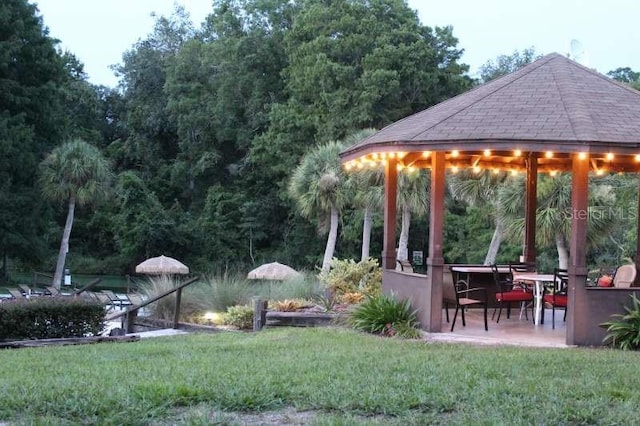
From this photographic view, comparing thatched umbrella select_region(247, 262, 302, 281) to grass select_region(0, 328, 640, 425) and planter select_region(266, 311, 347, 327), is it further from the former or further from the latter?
grass select_region(0, 328, 640, 425)

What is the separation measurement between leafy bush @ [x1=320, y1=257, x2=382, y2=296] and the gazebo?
2.24 meters

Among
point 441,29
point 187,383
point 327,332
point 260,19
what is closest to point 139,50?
point 260,19

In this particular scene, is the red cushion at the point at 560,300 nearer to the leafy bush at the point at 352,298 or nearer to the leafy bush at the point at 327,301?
the leafy bush at the point at 352,298

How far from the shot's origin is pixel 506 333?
10.7 metres

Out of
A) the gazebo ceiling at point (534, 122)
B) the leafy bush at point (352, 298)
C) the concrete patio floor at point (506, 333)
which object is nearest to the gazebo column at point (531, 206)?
the gazebo ceiling at point (534, 122)

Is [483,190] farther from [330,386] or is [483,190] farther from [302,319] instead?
[330,386]

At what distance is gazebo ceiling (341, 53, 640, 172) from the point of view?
965cm

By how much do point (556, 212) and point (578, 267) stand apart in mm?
9780

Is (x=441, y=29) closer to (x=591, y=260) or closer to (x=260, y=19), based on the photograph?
(x=260, y=19)

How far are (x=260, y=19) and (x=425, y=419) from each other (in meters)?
35.1

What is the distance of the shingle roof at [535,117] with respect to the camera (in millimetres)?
9680

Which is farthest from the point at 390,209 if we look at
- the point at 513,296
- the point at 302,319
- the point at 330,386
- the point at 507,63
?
the point at 507,63

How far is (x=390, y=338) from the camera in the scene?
33.4ft

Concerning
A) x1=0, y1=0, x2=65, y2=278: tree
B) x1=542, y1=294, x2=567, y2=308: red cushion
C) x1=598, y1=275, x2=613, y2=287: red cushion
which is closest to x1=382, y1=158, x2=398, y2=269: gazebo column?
x1=542, y1=294, x2=567, y2=308: red cushion
